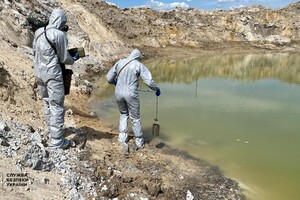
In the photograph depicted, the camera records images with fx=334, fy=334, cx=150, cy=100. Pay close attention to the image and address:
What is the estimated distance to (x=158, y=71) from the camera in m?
20.8

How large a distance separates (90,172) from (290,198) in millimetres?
3845

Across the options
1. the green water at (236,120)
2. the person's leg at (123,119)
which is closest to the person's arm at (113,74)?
the person's leg at (123,119)

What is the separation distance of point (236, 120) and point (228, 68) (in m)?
12.8

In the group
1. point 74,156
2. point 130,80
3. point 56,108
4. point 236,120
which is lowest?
point 236,120

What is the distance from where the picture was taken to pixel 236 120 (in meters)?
11.0

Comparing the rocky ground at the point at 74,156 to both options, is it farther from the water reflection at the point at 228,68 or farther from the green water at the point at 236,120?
the water reflection at the point at 228,68

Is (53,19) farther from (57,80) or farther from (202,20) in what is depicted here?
(202,20)

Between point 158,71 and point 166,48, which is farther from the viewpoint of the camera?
point 166,48

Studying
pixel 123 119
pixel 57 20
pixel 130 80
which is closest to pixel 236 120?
pixel 123 119

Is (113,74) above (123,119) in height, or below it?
above

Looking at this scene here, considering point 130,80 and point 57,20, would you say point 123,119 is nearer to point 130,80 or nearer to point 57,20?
point 130,80

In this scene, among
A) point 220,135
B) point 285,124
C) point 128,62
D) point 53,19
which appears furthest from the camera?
point 285,124

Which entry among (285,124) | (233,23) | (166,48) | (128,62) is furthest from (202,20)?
(128,62)

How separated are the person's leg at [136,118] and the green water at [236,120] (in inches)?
52.4
